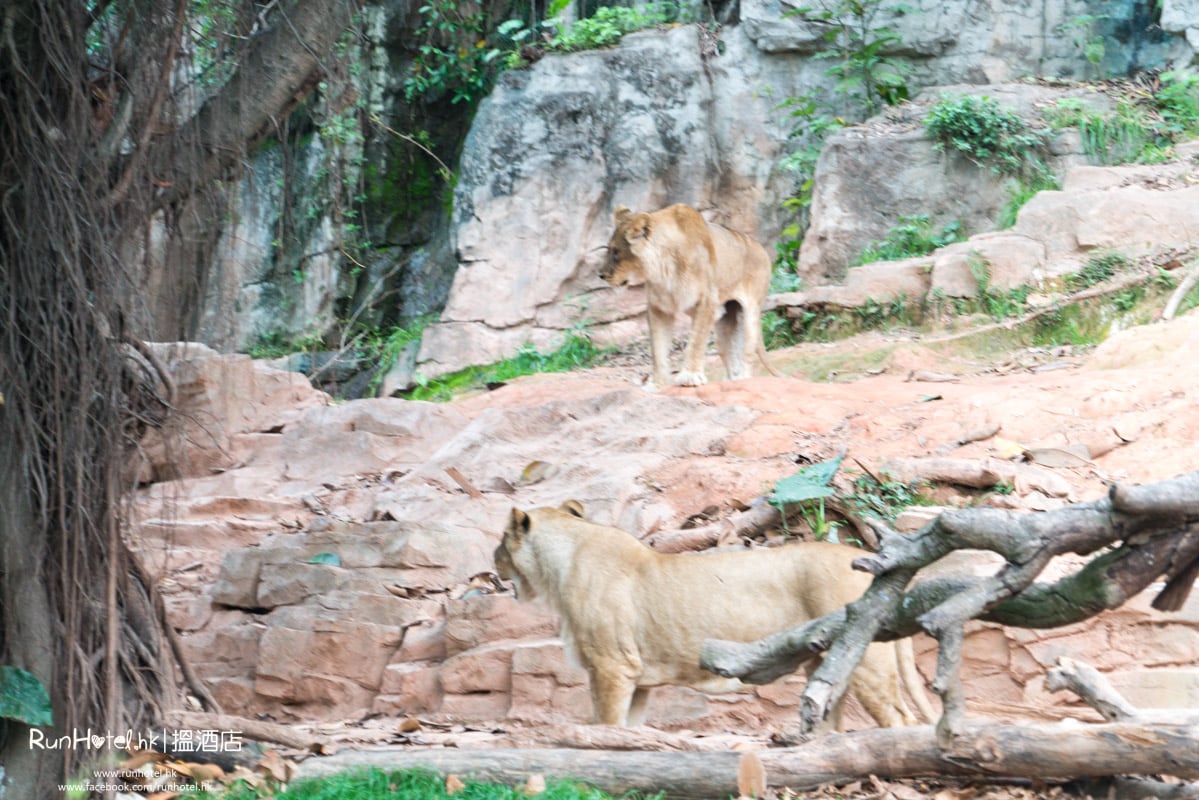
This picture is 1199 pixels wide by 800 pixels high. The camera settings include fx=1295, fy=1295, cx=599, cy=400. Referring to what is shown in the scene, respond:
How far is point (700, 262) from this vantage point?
12766 mm

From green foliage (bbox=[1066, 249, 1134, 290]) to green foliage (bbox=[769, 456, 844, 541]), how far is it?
6669 mm

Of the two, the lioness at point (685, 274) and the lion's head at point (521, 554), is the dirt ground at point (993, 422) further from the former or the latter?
the lioness at point (685, 274)

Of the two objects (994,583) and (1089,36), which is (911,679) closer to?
(994,583)

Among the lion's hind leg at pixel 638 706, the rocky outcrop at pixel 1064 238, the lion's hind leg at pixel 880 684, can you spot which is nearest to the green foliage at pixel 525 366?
the rocky outcrop at pixel 1064 238

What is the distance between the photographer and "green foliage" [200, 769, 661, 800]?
514cm

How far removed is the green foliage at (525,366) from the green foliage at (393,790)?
37.3 feet

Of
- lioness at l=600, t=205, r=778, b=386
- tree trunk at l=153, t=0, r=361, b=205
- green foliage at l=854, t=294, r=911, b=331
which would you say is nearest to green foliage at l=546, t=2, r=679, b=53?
green foliage at l=854, t=294, r=911, b=331

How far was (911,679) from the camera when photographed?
618 centimetres

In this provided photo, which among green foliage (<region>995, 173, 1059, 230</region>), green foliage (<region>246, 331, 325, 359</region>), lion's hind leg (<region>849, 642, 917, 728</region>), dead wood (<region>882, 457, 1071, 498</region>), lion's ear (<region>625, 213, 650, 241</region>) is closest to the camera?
lion's hind leg (<region>849, 642, 917, 728</region>)

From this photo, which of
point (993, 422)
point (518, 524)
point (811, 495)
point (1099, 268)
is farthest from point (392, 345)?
point (518, 524)

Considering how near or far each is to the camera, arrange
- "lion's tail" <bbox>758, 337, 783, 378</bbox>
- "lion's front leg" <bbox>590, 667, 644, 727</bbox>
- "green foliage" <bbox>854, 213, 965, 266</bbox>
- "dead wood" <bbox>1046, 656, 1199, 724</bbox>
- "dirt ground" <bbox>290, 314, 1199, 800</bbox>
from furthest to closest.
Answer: "green foliage" <bbox>854, 213, 965, 266</bbox> < "lion's tail" <bbox>758, 337, 783, 378</bbox> < "dirt ground" <bbox>290, 314, 1199, 800</bbox> < "lion's front leg" <bbox>590, 667, 644, 727</bbox> < "dead wood" <bbox>1046, 656, 1199, 724</bbox>

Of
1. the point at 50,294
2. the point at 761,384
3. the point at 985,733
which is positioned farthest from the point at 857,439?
the point at 50,294

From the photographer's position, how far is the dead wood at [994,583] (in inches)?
173

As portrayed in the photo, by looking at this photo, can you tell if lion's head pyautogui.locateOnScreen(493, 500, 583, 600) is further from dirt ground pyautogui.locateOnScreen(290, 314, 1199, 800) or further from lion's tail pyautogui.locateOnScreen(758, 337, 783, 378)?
lion's tail pyautogui.locateOnScreen(758, 337, 783, 378)
